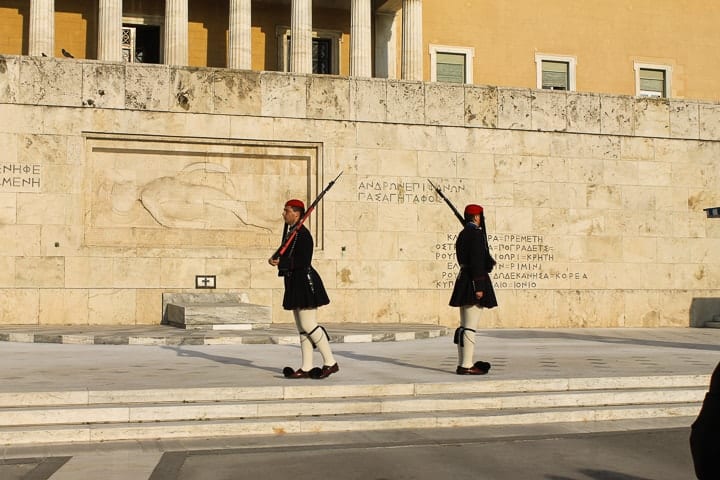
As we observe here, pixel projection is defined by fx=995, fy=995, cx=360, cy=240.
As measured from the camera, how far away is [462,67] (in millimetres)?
40812

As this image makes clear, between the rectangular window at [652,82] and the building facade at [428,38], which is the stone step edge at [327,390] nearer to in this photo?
the building facade at [428,38]

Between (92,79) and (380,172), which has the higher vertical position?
(92,79)

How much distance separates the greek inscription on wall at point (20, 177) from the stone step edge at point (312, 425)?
13.0m

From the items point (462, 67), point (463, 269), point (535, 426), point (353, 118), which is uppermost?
point (462, 67)

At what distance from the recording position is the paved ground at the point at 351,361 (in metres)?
11.3

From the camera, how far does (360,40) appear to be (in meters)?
34.0

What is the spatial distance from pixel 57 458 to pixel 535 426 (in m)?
4.62

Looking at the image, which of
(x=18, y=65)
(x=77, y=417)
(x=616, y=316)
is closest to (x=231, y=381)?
(x=77, y=417)

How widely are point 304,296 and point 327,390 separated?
119 centimetres

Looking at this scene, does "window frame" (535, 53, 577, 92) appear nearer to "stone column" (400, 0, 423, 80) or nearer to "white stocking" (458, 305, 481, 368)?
"stone column" (400, 0, 423, 80)

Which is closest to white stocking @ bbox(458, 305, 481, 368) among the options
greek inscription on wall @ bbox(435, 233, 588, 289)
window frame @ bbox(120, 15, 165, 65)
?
greek inscription on wall @ bbox(435, 233, 588, 289)

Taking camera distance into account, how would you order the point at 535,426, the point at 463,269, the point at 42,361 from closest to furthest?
the point at 535,426, the point at 463,269, the point at 42,361

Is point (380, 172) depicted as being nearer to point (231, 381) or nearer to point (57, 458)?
point (231, 381)

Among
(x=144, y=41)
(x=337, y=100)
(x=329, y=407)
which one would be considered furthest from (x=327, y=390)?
(x=144, y=41)
